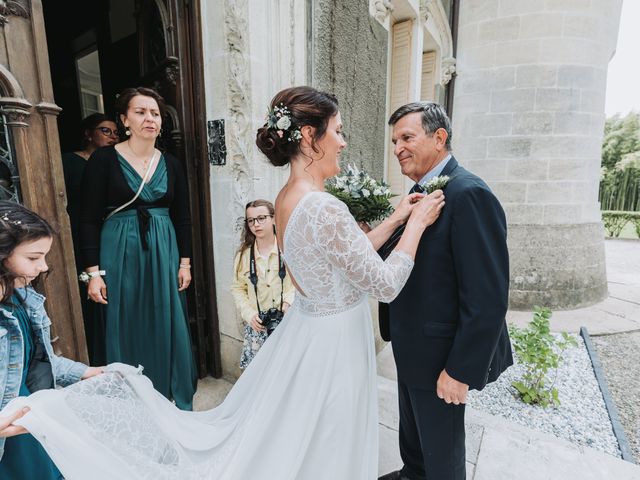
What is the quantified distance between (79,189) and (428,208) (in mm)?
2419

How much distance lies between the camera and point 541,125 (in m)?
6.00

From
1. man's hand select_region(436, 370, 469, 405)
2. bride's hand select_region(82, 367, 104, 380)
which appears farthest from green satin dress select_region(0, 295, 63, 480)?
man's hand select_region(436, 370, 469, 405)

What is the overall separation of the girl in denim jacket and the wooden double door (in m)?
0.66

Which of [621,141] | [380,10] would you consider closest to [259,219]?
[380,10]

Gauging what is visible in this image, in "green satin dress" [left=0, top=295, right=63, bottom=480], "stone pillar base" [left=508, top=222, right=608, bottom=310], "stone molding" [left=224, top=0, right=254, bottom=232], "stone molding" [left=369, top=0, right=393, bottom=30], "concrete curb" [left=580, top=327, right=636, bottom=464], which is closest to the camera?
"green satin dress" [left=0, top=295, right=63, bottom=480]

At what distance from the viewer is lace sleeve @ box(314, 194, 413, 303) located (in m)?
1.40

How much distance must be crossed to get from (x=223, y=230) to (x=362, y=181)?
142 cm

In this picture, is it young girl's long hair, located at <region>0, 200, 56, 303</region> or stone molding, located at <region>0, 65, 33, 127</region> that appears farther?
stone molding, located at <region>0, 65, 33, 127</region>

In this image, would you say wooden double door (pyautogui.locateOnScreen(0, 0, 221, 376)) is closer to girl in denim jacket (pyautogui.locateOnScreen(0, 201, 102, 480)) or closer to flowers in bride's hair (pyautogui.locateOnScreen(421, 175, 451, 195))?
girl in denim jacket (pyautogui.locateOnScreen(0, 201, 102, 480))

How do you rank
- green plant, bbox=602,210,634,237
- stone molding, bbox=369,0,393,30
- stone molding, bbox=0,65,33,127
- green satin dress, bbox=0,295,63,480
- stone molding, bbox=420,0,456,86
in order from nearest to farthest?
green satin dress, bbox=0,295,63,480 < stone molding, bbox=0,65,33,127 < stone molding, bbox=369,0,393,30 < stone molding, bbox=420,0,456,86 < green plant, bbox=602,210,634,237

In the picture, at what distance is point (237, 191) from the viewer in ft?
8.88

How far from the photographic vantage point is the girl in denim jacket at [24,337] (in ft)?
4.20

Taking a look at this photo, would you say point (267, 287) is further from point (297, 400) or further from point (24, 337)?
point (24, 337)

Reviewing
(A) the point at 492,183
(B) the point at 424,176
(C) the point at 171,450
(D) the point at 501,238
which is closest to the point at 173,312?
(C) the point at 171,450
